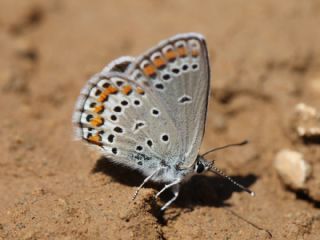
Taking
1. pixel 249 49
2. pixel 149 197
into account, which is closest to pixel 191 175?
pixel 149 197

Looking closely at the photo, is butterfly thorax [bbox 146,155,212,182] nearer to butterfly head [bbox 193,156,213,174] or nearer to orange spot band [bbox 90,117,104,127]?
butterfly head [bbox 193,156,213,174]

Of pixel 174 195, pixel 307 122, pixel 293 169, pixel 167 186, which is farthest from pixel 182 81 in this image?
pixel 307 122

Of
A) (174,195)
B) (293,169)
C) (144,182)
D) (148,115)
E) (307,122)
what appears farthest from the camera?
(307,122)

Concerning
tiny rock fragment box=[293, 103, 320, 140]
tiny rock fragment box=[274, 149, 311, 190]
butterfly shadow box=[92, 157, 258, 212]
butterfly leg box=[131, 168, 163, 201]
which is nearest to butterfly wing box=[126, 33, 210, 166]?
butterfly leg box=[131, 168, 163, 201]

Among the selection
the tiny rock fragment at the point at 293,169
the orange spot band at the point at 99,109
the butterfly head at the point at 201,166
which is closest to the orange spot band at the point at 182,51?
the orange spot band at the point at 99,109

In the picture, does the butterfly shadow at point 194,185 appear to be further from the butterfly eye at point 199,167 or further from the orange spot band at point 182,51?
the orange spot band at point 182,51

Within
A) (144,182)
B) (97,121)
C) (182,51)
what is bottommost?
(144,182)

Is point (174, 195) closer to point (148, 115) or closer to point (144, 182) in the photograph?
point (144, 182)
